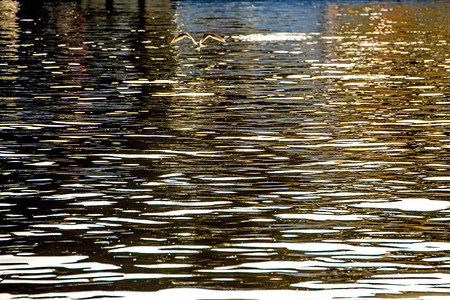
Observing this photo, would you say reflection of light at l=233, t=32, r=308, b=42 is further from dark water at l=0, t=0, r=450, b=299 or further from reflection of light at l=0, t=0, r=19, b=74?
reflection of light at l=0, t=0, r=19, b=74

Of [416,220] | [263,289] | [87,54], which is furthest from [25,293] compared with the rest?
[87,54]

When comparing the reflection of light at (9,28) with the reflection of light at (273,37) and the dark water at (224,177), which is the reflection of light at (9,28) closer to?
the dark water at (224,177)

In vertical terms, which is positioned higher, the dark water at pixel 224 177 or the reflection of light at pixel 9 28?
the dark water at pixel 224 177

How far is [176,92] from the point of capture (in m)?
34.5

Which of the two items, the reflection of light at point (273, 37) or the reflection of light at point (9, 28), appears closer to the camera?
the reflection of light at point (9, 28)

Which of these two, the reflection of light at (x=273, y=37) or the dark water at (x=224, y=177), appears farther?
the reflection of light at (x=273, y=37)

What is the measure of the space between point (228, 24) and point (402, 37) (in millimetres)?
16957

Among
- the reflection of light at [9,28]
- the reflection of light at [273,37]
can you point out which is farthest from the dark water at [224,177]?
the reflection of light at [273,37]

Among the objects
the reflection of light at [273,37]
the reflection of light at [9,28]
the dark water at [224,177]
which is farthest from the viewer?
the reflection of light at [273,37]

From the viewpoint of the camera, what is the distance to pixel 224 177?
64.0 ft

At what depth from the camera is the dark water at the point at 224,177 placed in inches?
520

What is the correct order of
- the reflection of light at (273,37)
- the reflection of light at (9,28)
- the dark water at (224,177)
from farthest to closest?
the reflection of light at (273,37), the reflection of light at (9,28), the dark water at (224,177)

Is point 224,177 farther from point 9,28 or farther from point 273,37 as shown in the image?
point 9,28

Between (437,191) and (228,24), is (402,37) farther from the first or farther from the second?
(437,191)
